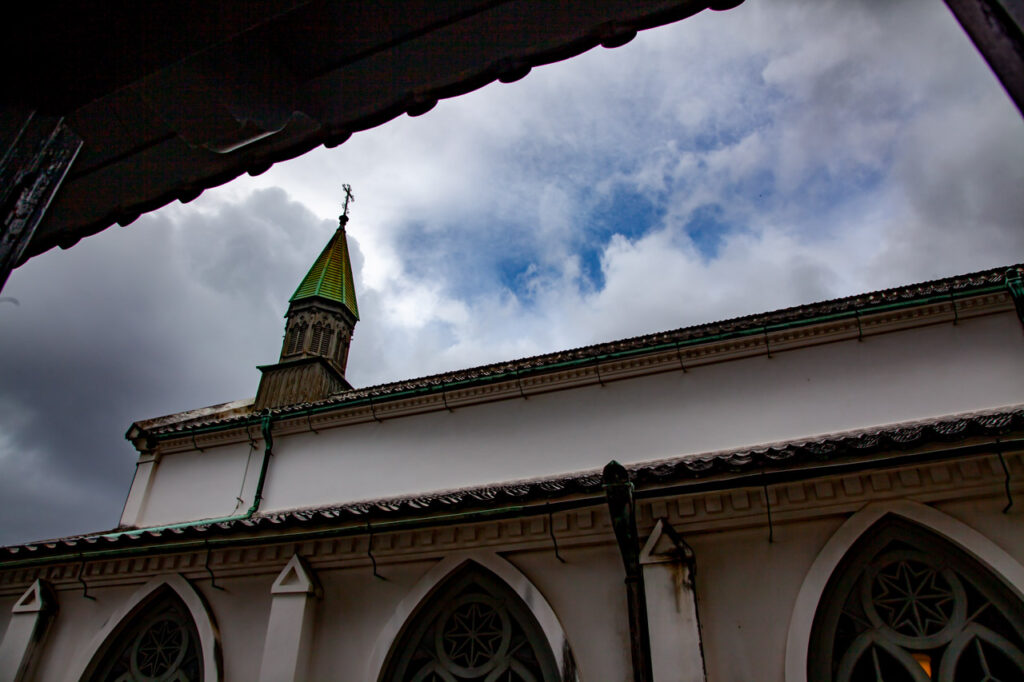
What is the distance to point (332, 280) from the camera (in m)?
19.6

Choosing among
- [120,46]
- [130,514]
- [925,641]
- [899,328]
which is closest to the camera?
[120,46]

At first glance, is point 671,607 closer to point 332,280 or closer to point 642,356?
point 642,356

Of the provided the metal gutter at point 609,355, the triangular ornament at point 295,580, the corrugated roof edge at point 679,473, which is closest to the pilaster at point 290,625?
the triangular ornament at point 295,580

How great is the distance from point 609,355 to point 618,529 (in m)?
4.52

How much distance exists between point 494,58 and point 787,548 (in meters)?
5.67

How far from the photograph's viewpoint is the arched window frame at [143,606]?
7.88 m

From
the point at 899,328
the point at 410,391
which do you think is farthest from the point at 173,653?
the point at 899,328

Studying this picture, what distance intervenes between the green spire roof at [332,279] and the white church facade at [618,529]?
23.3 ft

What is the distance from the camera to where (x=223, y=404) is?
50.6ft

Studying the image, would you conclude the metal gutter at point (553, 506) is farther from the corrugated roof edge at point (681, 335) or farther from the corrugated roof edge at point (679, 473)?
the corrugated roof edge at point (681, 335)

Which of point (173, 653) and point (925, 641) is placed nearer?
point (925, 641)

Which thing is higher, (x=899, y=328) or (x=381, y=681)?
(x=899, y=328)

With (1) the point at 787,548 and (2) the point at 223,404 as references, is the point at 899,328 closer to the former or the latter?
(1) the point at 787,548

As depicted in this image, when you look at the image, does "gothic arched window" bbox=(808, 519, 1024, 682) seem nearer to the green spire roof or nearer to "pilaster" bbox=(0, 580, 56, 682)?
"pilaster" bbox=(0, 580, 56, 682)
